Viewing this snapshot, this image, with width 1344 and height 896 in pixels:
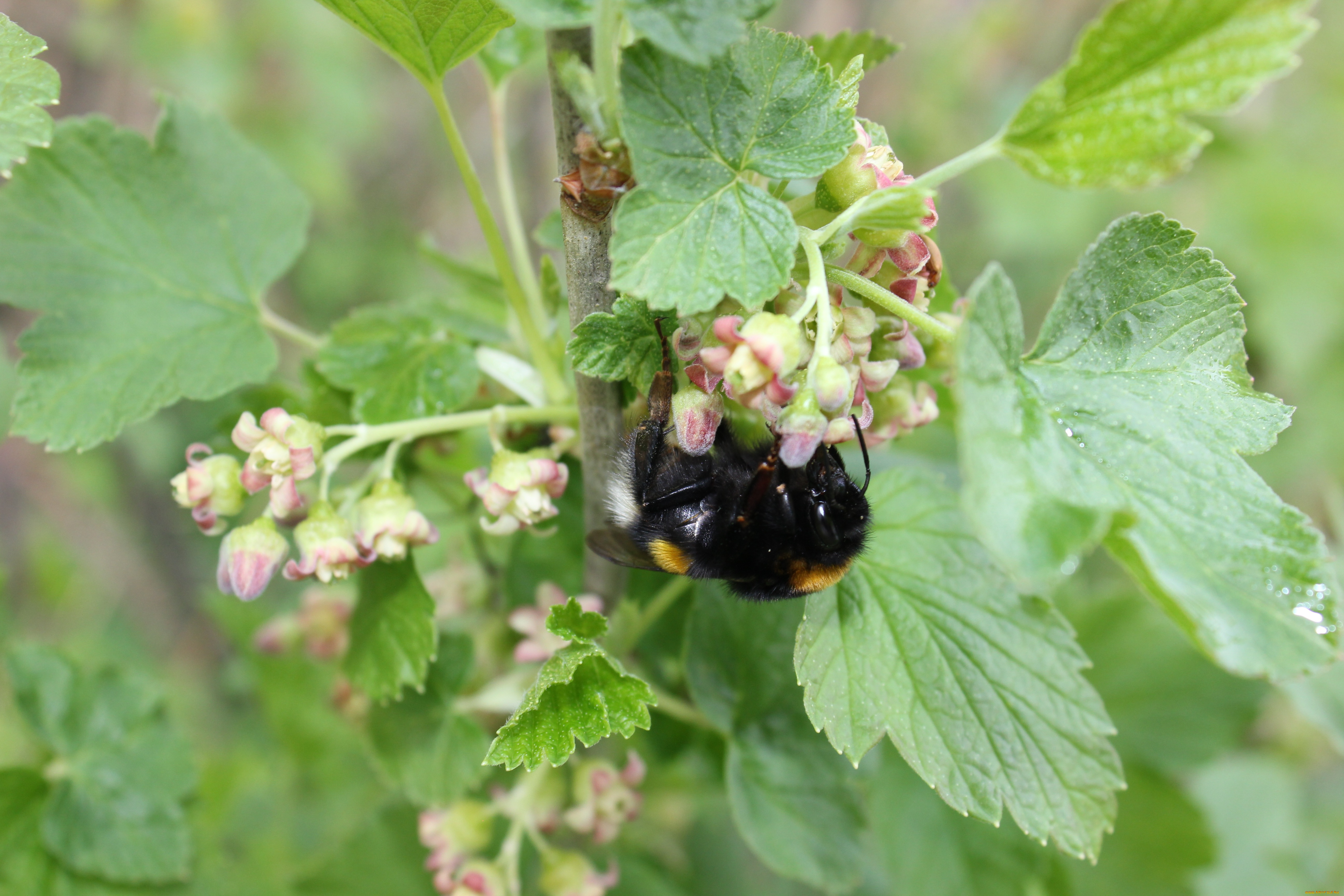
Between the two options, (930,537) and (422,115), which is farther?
(422,115)

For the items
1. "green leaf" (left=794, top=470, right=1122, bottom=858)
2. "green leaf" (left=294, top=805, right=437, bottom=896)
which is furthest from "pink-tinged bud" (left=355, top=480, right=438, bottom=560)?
"green leaf" (left=294, top=805, right=437, bottom=896)

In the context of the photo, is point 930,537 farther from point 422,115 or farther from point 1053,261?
point 422,115

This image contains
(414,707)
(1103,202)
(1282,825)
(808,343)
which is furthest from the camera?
(1103,202)

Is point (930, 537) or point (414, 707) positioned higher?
point (930, 537)

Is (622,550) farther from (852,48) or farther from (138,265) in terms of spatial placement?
(138,265)

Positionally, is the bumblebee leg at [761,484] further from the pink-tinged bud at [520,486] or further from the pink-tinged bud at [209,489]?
the pink-tinged bud at [209,489]

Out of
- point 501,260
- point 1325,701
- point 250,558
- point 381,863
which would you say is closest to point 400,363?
point 501,260

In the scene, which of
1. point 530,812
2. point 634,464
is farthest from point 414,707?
point 634,464

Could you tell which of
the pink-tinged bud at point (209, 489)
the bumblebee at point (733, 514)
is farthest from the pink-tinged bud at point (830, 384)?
the pink-tinged bud at point (209, 489)
